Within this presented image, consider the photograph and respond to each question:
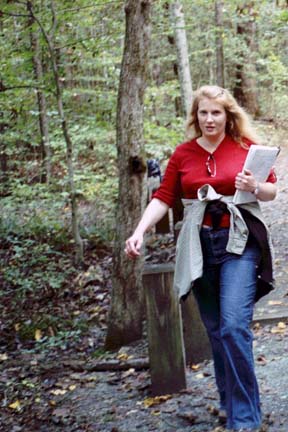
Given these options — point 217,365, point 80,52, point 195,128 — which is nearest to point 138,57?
point 195,128

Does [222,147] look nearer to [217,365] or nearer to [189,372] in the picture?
[217,365]

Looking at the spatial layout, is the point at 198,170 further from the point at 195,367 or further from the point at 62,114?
the point at 62,114

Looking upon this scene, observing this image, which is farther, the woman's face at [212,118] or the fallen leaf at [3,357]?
the fallen leaf at [3,357]

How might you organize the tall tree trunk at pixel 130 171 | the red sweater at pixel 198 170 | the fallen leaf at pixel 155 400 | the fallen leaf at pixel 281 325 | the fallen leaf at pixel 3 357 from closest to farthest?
the red sweater at pixel 198 170 < the fallen leaf at pixel 155 400 < the fallen leaf at pixel 281 325 < the tall tree trunk at pixel 130 171 < the fallen leaf at pixel 3 357

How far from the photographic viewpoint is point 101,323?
7.85 metres

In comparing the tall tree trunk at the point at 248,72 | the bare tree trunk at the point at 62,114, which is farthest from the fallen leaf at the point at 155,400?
the tall tree trunk at the point at 248,72

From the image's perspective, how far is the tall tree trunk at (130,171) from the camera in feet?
21.0

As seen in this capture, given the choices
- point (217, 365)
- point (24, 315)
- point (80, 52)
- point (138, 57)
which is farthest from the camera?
point (80, 52)

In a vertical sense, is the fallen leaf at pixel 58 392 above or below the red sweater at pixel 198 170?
below

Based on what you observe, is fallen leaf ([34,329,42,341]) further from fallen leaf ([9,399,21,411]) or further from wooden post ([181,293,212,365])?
wooden post ([181,293,212,365])

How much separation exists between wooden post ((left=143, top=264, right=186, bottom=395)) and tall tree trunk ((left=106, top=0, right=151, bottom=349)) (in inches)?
74.5

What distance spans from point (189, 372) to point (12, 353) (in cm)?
283

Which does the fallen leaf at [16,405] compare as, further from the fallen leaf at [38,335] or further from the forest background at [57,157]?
the fallen leaf at [38,335]

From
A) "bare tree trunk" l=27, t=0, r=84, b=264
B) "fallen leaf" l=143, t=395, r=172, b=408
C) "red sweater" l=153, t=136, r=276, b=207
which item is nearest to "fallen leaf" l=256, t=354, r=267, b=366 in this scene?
"fallen leaf" l=143, t=395, r=172, b=408
